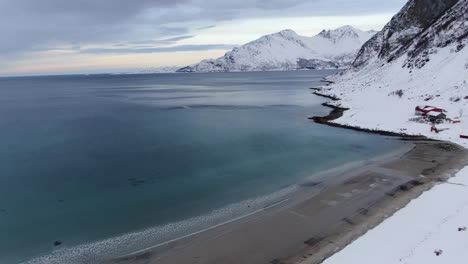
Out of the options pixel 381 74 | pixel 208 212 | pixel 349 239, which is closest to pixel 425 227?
pixel 349 239

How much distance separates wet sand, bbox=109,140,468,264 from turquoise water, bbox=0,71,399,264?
1732mm

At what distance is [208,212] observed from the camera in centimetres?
2644

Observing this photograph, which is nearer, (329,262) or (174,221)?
(329,262)

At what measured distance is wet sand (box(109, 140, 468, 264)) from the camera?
790 inches

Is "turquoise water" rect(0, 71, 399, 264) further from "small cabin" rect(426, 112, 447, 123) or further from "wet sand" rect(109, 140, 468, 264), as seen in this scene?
"small cabin" rect(426, 112, 447, 123)

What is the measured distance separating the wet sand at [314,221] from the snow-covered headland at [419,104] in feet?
4.55

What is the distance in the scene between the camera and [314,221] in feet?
78.3

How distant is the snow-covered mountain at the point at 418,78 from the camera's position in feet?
180

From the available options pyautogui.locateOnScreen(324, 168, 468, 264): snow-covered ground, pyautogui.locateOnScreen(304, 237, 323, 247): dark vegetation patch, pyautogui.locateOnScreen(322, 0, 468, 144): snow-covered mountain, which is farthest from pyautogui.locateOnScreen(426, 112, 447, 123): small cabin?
pyautogui.locateOnScreen(304, 237, 323, 247): dark vegetation patch

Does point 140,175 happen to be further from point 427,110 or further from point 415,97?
point 415,97

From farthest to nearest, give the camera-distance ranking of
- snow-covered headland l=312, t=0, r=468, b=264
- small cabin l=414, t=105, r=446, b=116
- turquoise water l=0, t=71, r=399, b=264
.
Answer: small cabin l=414, t=105, r=446, b=116 → turquoise water l=0, t=71, r=399, b=264 → snow-covered headland l=312, t=0, r=468, b=264

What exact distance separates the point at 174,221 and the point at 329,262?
37.6ft

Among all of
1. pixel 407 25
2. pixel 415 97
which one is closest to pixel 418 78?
pixel 415 97

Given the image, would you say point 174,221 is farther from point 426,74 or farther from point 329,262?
point 426,74
